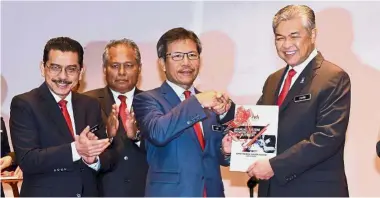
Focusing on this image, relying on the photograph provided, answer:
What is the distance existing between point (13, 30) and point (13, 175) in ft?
5.46

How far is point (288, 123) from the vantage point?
9.60 ft

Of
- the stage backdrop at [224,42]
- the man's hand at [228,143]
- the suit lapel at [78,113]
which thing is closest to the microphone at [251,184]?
the stage backdrop at [224,42]

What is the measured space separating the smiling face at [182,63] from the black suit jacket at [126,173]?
2.63 feet

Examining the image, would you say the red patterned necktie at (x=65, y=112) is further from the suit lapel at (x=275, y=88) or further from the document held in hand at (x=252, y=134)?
the suit lapel at (x=275, y=88)

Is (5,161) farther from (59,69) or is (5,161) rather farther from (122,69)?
(59,69)

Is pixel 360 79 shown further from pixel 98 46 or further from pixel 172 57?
pixel 98 46

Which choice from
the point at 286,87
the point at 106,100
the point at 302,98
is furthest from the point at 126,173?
the point at 302,98

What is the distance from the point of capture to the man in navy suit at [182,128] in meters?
2.88

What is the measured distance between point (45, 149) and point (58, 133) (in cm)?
12

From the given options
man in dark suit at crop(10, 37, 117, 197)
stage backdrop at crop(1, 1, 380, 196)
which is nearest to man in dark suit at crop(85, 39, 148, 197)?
man in dark suit at crop(10, 37, 117, 197)

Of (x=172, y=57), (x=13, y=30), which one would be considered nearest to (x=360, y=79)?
(x=172, y=57)

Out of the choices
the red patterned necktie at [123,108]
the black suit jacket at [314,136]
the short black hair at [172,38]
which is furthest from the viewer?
the red patterned necktie at [123,108]

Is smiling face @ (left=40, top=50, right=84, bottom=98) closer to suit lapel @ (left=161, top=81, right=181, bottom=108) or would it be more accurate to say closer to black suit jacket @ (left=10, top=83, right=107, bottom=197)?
black suit jacket @ (left=10, top=83, right=107, bottom=197)

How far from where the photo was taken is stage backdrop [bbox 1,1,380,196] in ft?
14.0
